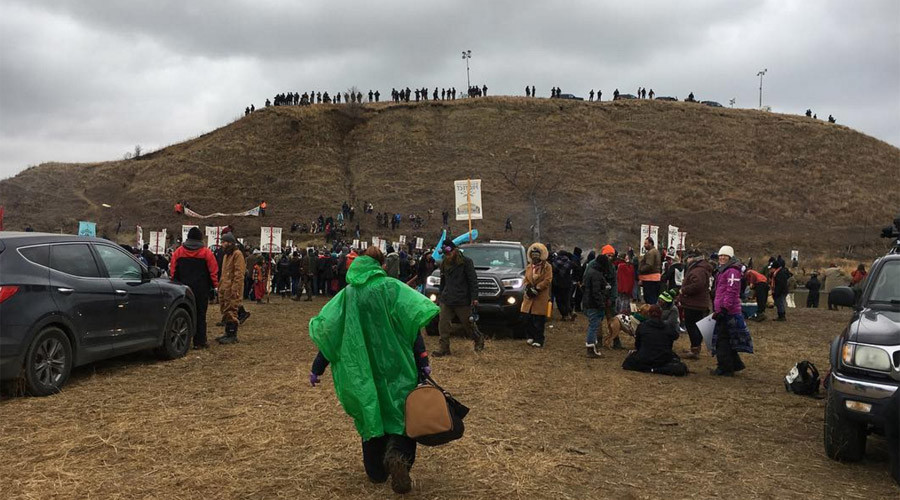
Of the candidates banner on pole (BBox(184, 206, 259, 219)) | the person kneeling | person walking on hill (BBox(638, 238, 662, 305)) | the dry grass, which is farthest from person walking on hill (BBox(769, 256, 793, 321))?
banner on pole (BBox(184, 206, 259, 219))

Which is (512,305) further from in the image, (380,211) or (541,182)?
(541,182)

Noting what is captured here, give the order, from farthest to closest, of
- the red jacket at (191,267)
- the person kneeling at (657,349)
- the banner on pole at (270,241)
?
the banner on pole at (270,241) → the red jacket at (191,267) → the person kneeling at (657,349)

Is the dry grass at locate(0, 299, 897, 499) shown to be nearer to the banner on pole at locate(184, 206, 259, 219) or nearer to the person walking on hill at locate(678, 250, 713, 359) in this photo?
the person walking on hill at locate(678, 250, 713, 359)

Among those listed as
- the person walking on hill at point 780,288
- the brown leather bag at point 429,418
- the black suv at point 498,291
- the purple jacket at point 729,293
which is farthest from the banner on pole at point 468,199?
the brown leather bag at point 429,418

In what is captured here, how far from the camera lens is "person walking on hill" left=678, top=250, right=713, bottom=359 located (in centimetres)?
990

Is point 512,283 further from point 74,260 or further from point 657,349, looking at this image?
point 74,260

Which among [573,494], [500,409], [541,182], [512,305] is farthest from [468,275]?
[541,182]

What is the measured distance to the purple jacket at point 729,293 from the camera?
855cm

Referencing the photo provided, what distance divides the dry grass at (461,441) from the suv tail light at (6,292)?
3.48ft

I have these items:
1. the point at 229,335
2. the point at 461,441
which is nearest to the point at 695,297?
the point at 461,441

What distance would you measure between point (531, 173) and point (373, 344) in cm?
5581

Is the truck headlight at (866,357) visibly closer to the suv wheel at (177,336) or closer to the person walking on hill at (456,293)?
the person walking on hill at (456,293)

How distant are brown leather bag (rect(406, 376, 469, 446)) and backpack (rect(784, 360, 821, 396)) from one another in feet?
18.4

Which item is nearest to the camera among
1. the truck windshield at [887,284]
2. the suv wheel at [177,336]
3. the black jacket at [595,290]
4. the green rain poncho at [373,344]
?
the green rain poncho at [373,344]
